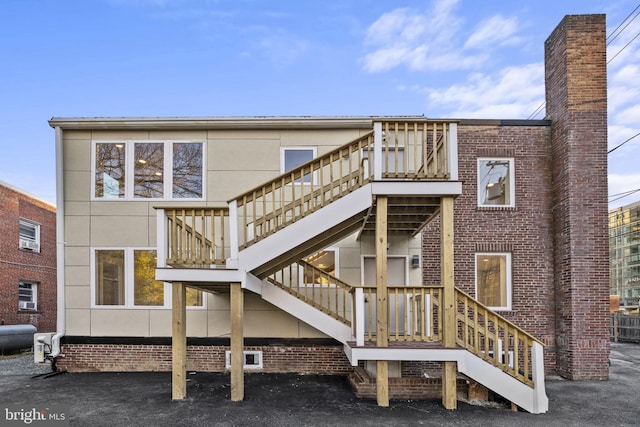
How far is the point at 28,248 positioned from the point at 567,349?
1823 centimetres

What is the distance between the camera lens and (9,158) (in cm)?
2011

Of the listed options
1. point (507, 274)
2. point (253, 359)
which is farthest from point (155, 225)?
point (507, 274)

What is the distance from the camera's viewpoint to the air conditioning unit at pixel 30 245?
13947 mm

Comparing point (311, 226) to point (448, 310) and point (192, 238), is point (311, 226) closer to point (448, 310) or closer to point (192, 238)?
point (192, 238)

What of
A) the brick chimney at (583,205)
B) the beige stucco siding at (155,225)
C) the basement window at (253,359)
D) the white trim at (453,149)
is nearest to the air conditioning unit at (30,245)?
the beige stucco siding at (155,225)

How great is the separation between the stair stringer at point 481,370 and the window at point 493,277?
9.73 ft

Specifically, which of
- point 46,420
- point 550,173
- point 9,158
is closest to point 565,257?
point 550,173

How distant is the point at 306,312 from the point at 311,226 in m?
2.19

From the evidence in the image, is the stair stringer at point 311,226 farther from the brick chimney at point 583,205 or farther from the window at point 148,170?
the brick chimney at point 583,205

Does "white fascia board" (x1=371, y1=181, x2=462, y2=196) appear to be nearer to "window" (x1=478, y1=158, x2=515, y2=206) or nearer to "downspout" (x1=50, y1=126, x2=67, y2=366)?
"window" (x1=478, y1=158, x2=515, y2=206)

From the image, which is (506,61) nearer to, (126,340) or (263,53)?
(263,53)

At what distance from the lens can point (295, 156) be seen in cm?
845

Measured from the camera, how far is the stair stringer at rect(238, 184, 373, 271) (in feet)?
18.8

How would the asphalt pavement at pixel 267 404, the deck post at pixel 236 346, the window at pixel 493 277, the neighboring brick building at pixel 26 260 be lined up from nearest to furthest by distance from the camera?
the asphalt pavement at pixel 267 404 → the deck post at pixel 236 346 → the window at pixel 493 277 → the neighboring brick building at pixel 26 260
